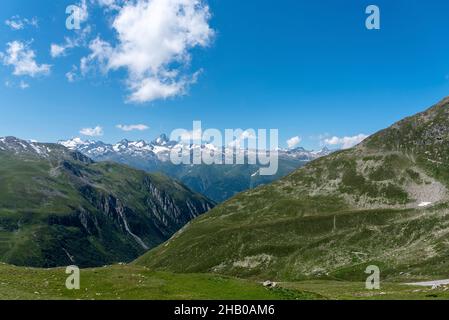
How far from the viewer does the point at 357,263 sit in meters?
166

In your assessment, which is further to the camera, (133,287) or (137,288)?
(133,287)

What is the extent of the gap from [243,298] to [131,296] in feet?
38.8

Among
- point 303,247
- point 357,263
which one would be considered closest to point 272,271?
point 303,247
